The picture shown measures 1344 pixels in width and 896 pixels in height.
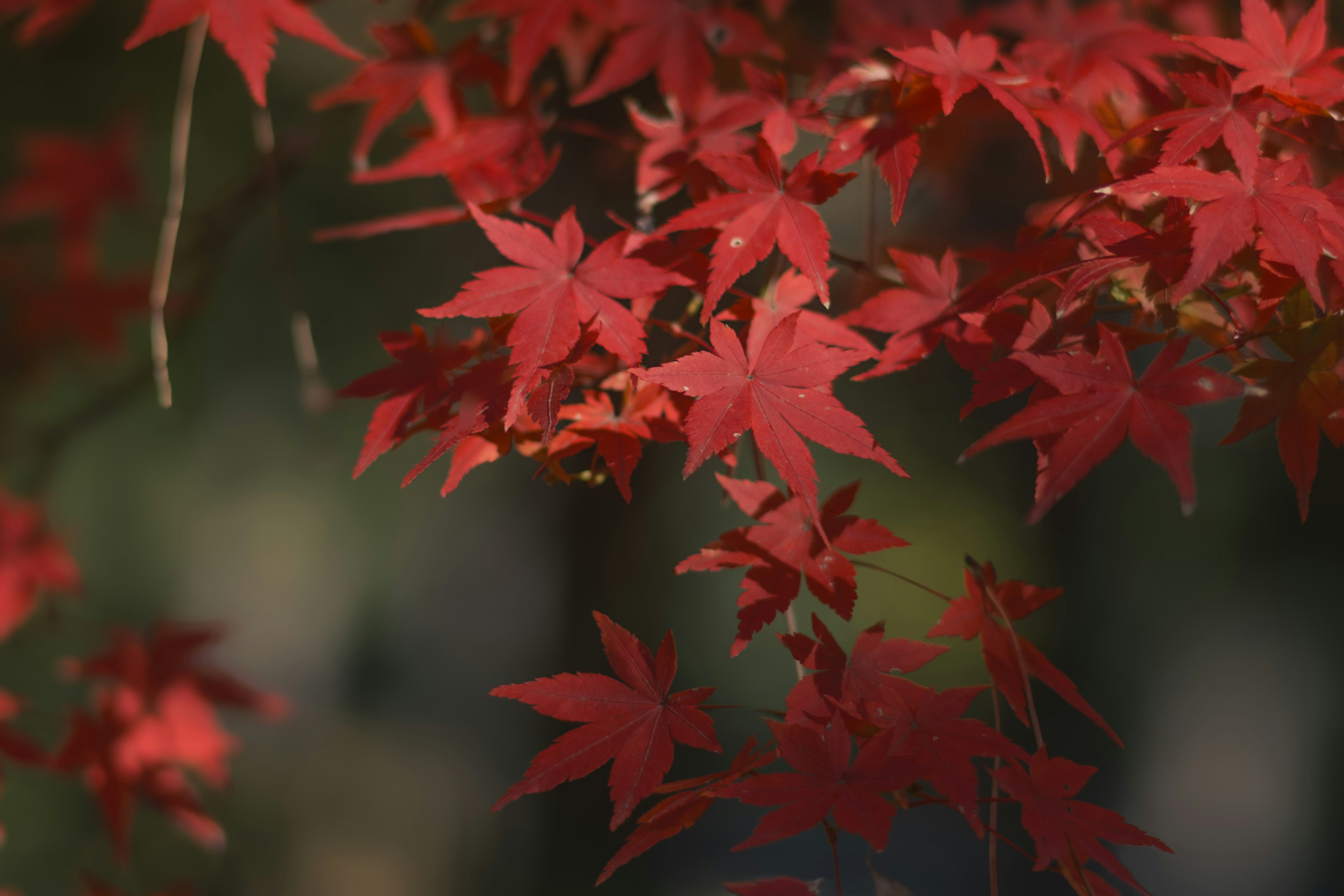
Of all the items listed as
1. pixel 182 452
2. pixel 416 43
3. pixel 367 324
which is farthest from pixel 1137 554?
pixel 182 452

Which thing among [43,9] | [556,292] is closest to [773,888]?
[556,292]

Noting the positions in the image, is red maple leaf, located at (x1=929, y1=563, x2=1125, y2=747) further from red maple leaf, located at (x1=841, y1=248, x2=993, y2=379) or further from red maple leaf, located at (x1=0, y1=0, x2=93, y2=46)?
red maple leaf, located at (x1=0, y1=0, x2=93, y2=46)

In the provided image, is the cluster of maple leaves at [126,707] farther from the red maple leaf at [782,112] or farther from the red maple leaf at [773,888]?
the red maple leaf at [782,112]

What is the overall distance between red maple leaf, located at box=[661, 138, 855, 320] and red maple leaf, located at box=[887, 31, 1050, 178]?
123mm

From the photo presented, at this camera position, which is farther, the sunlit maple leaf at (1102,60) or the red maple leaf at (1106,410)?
the sunlit maple leaf at (1102,60)

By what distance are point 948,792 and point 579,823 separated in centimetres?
108

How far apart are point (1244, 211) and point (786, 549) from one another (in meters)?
0.45

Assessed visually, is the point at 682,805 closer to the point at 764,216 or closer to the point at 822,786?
the point at 822,786

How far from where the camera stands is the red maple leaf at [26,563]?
1246mm

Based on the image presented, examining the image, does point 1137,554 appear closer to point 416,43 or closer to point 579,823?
point 579,823

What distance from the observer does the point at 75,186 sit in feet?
4.38

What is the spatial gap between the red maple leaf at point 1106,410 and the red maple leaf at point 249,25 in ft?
2.45

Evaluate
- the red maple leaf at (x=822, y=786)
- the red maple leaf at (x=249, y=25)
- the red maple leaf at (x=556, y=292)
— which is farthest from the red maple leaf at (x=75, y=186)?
the red maple leaf at (x=822, y=786)

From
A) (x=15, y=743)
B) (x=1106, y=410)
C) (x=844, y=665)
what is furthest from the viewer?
(x=15, y=743)
